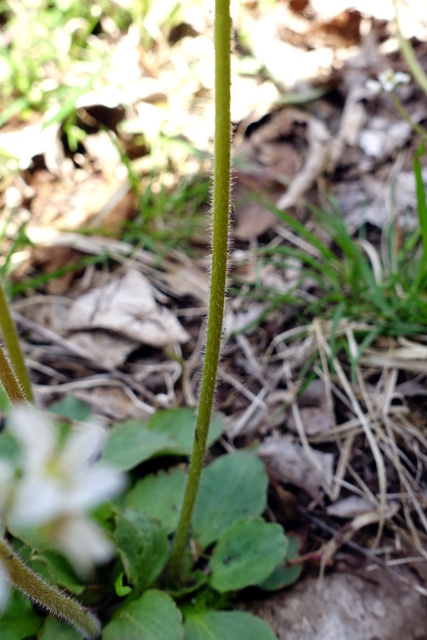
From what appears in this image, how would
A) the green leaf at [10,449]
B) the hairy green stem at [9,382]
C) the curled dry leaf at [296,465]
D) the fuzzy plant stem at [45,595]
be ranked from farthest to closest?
the curled dry leaf at [296,465] < the green leaf at [10,449] < the hairy green stem at [9,382] < the fuzzy plant stem at [45,595]

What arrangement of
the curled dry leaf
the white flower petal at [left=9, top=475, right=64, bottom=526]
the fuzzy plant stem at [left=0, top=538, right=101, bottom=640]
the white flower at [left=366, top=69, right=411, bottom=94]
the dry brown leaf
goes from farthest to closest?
1. the white flower at [left=366, top=69, right=411, bottom=94]
2. the dry brown leaf
3. the curled dry leaf
4. the fuzzy plant stem at [left=0, top=538, right=101, bottom=640]
5. the white flower petal at [left=9, top=475, right=64, bottom=526]

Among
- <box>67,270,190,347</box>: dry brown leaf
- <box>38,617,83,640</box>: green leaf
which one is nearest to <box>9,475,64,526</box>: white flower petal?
<box>38,617,83,640</box>: green leaf

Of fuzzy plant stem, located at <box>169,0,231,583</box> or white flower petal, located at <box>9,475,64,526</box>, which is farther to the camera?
fuzzy plant stem, located at <box>169,0,231,583</box>

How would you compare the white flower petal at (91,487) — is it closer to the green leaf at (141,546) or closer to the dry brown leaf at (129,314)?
the green leaf at (141,546)

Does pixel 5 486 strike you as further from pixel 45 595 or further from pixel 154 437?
pixel 154 437

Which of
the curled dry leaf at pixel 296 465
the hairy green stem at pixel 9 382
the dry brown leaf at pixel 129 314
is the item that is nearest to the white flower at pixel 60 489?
the hairy green stem at pixel 9 382

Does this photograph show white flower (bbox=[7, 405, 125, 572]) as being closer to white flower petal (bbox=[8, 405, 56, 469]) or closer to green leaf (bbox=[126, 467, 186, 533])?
white flower petal (bbox=[8, 405, 56, 469])

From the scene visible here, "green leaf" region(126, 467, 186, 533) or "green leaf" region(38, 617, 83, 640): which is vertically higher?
"green leaf" region(38, 617, 83, 640)

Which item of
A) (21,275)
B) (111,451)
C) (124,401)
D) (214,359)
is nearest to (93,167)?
(21,275)
